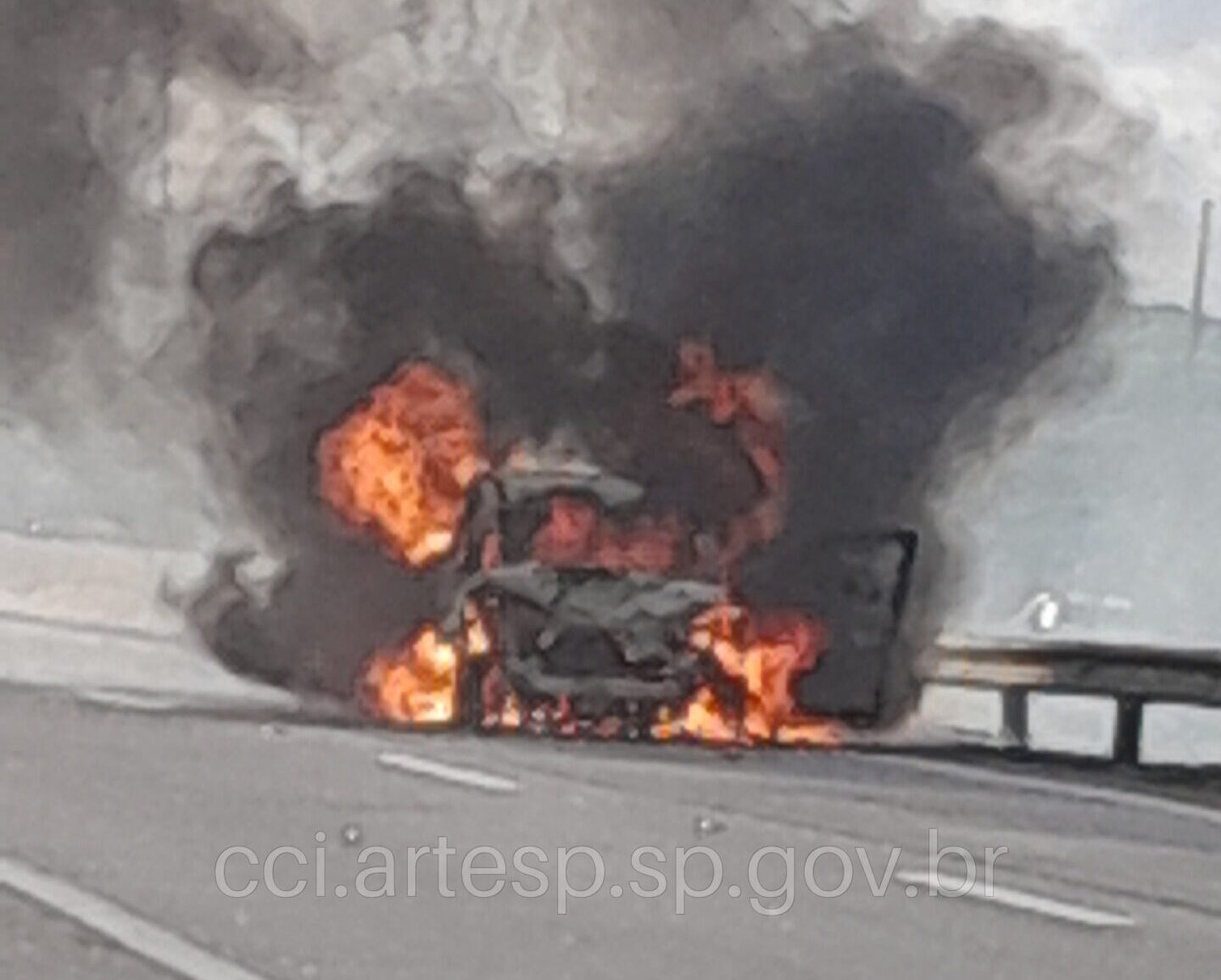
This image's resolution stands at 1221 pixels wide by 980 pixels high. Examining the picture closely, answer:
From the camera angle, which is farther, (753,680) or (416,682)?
(416,682)

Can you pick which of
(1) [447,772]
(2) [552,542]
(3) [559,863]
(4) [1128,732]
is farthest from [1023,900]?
(2) [552,542]

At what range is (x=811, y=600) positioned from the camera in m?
22.5

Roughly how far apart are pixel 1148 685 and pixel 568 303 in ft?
47.5

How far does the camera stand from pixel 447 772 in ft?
49.1

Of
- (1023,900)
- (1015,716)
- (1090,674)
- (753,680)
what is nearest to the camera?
(1023,900)

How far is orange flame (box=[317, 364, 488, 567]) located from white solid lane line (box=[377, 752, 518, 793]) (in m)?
7.31

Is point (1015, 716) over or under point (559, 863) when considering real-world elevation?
over

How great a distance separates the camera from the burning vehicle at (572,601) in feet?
61.5

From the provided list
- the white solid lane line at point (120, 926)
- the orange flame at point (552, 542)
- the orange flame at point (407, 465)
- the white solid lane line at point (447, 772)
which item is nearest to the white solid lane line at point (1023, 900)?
the white solid lane line at point (120, 926)

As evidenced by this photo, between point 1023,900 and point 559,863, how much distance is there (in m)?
1.93

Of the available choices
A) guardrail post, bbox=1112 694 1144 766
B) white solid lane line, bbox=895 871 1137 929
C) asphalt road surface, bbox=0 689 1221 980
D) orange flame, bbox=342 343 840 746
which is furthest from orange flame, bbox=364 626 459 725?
white solid lane line, bbox=895 871 1137 929

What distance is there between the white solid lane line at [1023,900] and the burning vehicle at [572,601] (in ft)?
25.0

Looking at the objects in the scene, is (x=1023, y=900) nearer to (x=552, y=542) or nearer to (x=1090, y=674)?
(x=1090, y=674)

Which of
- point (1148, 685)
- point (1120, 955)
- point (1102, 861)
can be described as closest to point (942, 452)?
point (1148, 685)
